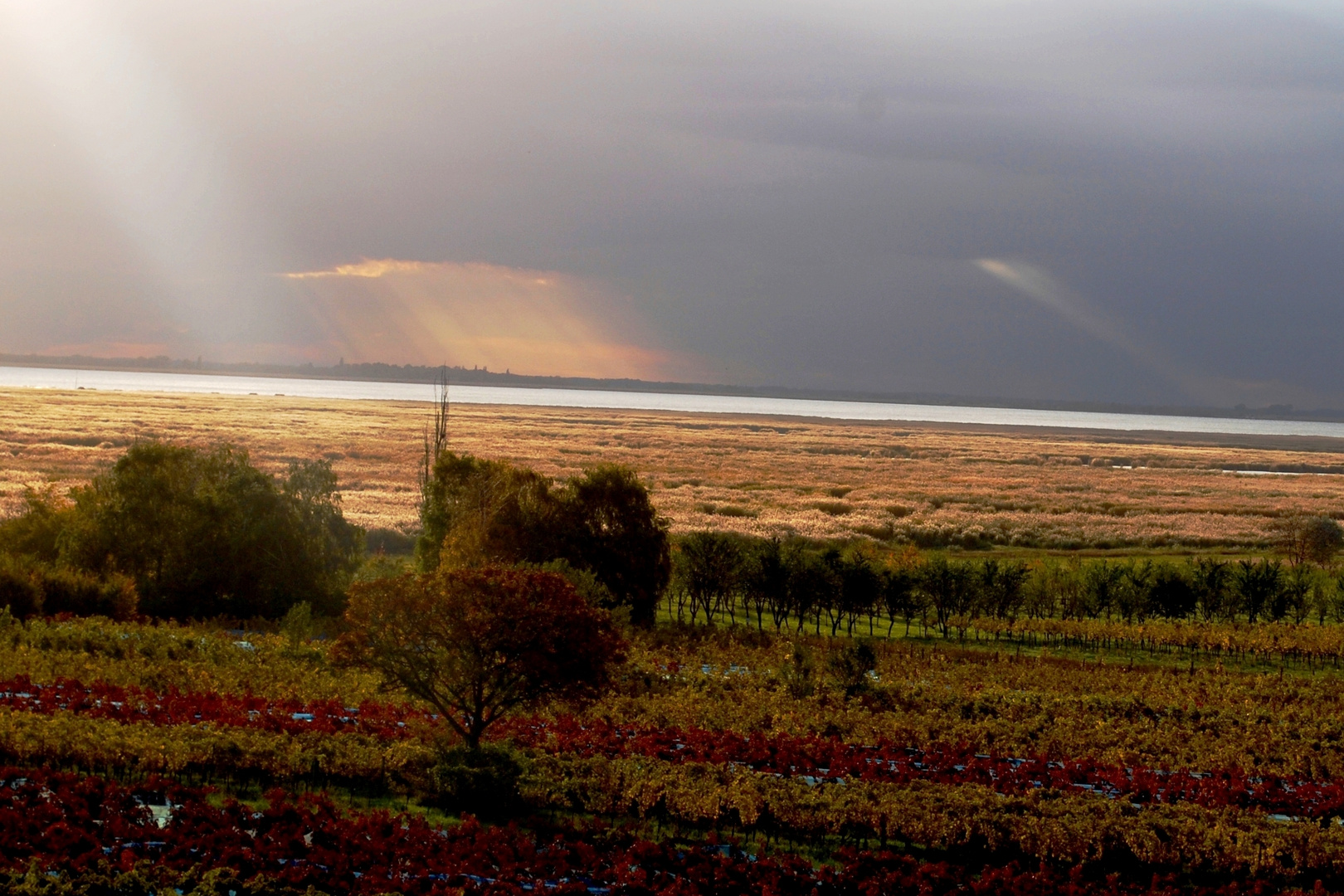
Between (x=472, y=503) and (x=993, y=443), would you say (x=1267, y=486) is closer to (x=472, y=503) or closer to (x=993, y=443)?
(x=993, y=443)

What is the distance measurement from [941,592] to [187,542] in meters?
18.9

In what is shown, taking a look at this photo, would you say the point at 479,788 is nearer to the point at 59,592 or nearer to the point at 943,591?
the point at 59,592

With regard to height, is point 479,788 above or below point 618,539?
below

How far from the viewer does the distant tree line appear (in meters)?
29.5

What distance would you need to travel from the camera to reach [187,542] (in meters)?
27.6

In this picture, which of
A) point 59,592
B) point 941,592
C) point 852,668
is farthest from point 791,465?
point 852,668

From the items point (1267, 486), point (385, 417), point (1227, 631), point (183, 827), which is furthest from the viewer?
point (385, 417)

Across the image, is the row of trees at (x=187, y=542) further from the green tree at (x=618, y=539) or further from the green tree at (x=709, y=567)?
the green tree at (x=709, y=567)

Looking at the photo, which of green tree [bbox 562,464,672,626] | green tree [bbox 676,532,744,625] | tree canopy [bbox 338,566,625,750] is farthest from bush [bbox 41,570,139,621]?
tree canopy [bbox 338,566,625,750]

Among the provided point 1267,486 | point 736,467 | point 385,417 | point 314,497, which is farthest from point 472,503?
point 385,417

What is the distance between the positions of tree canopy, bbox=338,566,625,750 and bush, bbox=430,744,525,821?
96cm

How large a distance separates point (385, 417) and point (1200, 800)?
462 feet

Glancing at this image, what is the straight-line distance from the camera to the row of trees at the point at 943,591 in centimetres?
2945

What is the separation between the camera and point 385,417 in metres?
147
